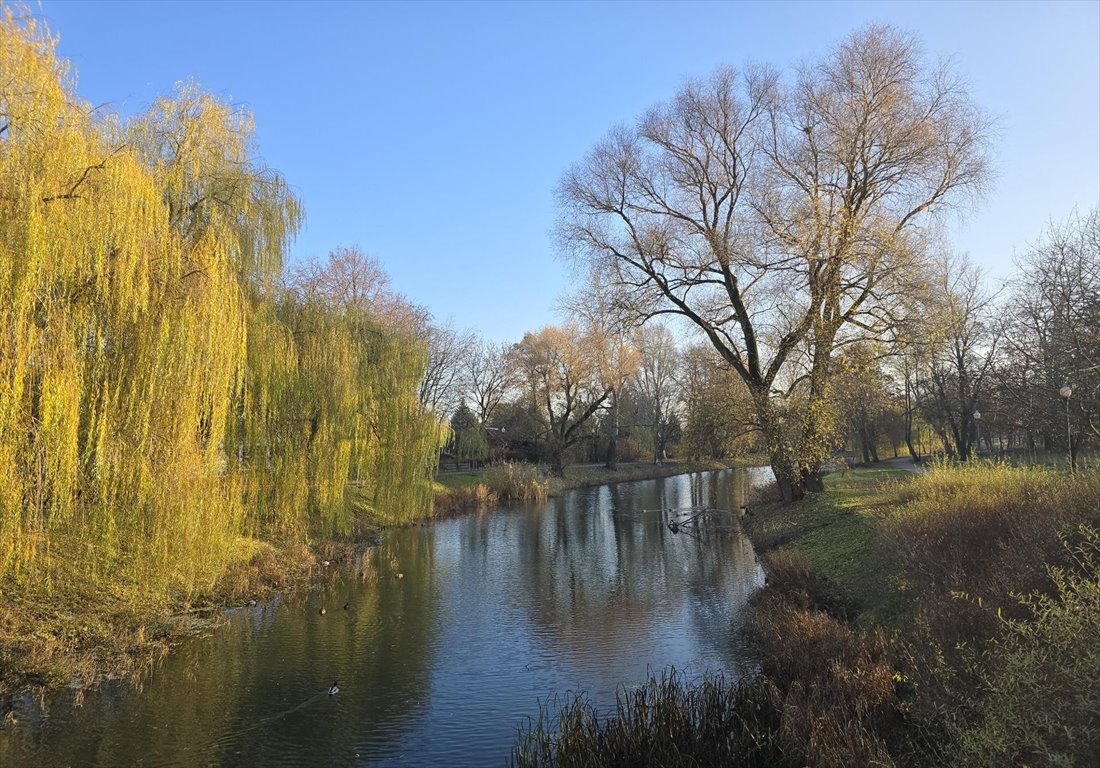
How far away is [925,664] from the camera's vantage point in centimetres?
608

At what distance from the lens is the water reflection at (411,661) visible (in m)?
7.40

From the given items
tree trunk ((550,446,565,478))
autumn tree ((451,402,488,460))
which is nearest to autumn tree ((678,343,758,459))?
autumn tree ((451,402,488,460))

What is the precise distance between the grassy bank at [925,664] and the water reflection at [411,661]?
122 cm

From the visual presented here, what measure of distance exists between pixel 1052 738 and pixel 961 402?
34477 mm

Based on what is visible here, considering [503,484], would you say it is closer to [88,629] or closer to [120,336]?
[88,629]

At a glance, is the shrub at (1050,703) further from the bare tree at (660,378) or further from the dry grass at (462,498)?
the bare tree at (660,378)

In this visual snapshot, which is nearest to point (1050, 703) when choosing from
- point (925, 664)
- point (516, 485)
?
point (925, 664)

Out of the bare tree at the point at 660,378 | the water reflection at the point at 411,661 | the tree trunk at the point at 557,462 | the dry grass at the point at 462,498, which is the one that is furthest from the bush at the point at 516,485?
the bare tree at the point at 660,378

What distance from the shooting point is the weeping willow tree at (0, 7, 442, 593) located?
7.63m

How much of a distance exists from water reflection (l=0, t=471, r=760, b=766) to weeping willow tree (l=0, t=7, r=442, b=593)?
6.23ft

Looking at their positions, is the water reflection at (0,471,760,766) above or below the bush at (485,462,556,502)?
below

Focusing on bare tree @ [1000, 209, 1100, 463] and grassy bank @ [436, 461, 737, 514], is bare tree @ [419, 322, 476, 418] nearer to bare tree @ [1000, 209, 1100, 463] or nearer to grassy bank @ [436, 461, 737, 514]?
grassy bank @ [436, 461, 737, 514]

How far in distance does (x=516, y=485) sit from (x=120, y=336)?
2676 cm

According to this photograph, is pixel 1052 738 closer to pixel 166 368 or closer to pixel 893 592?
pixel 893 592
